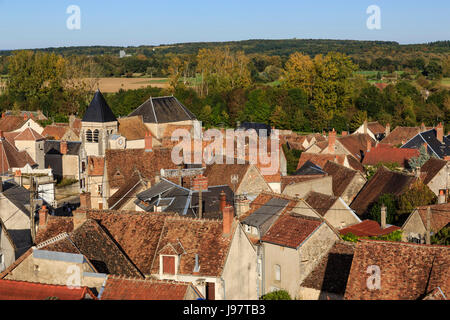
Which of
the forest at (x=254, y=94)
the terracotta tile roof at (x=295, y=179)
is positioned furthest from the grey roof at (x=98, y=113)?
the forest at (x=254, y=94)

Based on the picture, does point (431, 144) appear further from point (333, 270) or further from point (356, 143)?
point (333, 270)

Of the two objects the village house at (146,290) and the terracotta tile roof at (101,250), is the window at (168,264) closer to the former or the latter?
the terracotta tile roof at (101,250)

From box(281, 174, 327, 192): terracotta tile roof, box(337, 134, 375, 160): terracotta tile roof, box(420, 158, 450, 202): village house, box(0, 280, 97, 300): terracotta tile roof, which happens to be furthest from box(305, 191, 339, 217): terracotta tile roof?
box(337, 134, 375, 160): terracotta tile roof

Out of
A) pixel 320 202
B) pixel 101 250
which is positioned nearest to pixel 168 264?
pixel 101 250

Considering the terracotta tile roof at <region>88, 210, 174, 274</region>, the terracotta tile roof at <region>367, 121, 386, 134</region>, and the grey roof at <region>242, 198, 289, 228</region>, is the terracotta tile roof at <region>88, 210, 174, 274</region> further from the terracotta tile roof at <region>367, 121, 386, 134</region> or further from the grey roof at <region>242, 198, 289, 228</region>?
the terracotta tile roof at <region>367, 121, 386, 134</region>

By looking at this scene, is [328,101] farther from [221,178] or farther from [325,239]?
[325,239]
